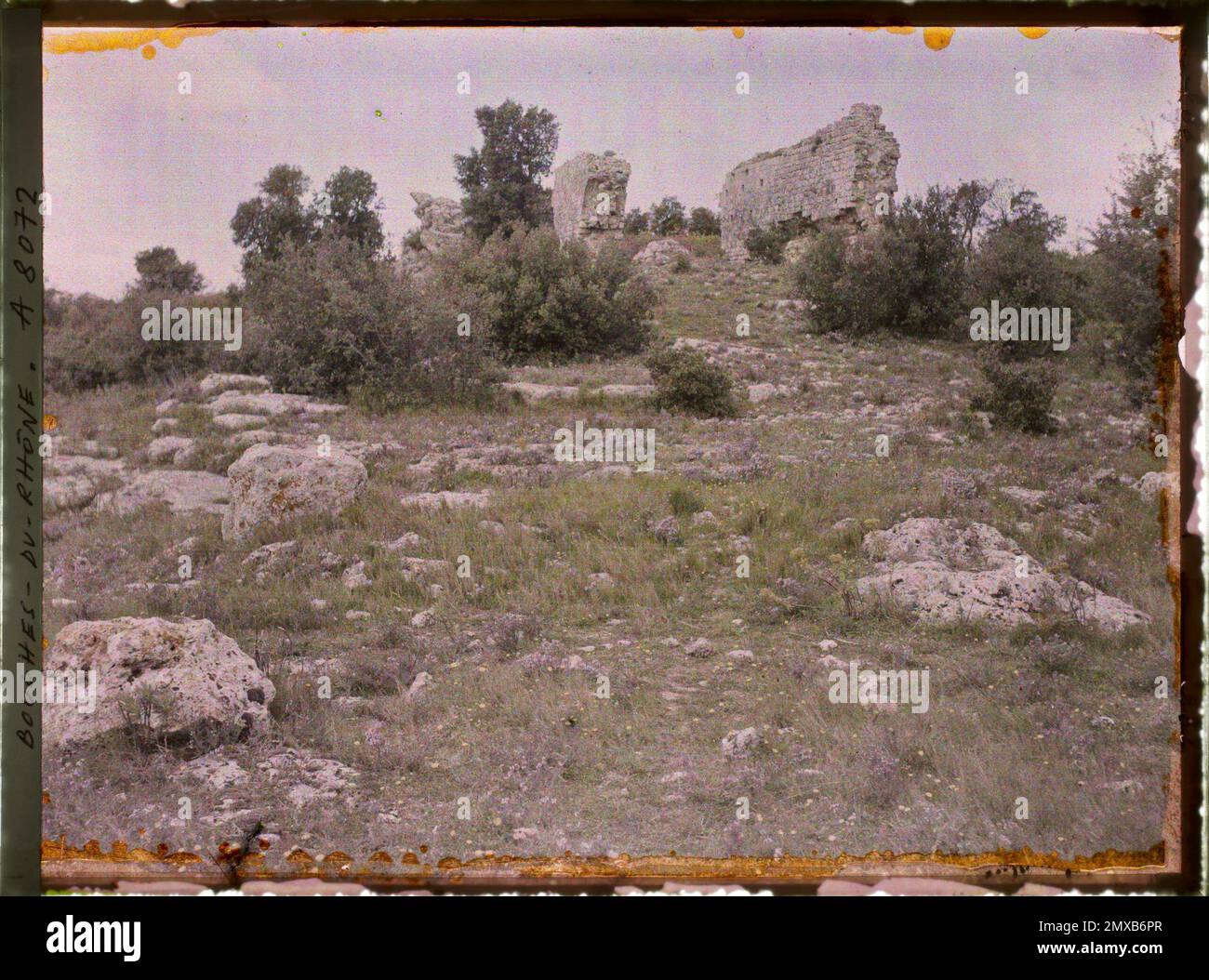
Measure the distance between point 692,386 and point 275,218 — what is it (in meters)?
3.54

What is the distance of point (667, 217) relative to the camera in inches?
267

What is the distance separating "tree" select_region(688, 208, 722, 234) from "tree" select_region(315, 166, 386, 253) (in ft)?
8.23

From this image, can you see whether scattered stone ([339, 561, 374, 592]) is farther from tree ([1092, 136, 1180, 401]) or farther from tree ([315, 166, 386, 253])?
tree ([1092, 136, 1180, 401])

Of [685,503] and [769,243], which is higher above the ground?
[769,243]

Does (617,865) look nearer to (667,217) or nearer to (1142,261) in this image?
(667,217)

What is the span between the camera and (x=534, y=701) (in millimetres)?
5543

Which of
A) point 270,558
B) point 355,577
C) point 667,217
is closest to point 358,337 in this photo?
point 270,558

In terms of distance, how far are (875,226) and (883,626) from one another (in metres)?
3.64

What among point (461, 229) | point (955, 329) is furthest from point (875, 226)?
point (461, 229)

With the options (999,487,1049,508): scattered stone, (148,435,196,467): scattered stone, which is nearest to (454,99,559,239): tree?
(148,435,196,467): scattered stone

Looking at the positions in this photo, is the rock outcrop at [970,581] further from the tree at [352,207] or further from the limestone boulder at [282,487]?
the tree at [352,207]

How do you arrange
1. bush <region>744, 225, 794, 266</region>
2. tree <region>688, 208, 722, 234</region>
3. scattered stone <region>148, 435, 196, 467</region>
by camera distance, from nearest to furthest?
scattered stone <region>148, 435, 196, 467</region>, tree <region>688, 208, 722, 234</region>, bush <region>744, 225, 794, 266</region>

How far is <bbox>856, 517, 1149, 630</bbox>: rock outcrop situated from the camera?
5785 mm

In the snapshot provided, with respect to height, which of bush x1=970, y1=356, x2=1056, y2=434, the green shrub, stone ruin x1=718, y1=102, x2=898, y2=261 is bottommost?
the green shrub
